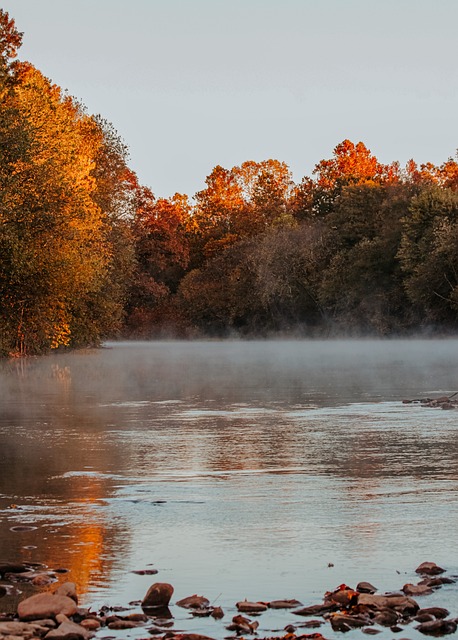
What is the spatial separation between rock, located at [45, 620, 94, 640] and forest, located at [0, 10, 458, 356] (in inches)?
1148

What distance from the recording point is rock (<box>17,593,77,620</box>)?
7.80 m

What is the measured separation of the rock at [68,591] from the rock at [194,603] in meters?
0.73

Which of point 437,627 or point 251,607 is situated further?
point 251,607

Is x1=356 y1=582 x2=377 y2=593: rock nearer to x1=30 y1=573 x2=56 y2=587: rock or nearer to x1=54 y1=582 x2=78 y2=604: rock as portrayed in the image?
x1=54 y1=582 x2=78 y2=604: rock

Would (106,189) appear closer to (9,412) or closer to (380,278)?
(380,278)

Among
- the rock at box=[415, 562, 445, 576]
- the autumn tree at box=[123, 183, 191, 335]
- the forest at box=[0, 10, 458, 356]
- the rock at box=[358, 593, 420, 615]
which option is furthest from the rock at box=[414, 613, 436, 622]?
the autumn tree at box=[123, 183, 191, 335]

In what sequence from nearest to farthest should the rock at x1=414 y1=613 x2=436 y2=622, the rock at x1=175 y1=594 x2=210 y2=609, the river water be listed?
the rock at x1=414 y1=613 x2=436 y2=622 < the rock at x1=175 y1=594 x2=210 y2=609 < the river water

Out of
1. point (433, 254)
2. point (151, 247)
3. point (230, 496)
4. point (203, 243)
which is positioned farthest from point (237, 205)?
point (230, 496)

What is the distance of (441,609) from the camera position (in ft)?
26.4

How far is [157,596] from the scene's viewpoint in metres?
8.34

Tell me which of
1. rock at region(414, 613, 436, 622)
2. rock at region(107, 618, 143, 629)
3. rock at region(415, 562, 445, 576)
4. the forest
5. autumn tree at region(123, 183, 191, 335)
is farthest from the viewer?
autumn tree at region(123, 183, 191, 335)

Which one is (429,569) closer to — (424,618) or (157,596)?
(424,618)

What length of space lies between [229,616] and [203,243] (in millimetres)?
121649

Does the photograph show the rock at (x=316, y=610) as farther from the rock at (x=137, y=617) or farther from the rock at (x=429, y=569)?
the rock at (x=429, y=569)
